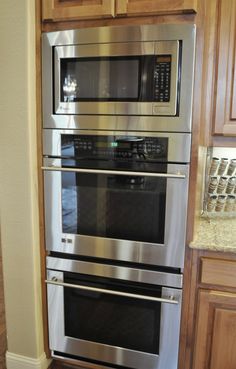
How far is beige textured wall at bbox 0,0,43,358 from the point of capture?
149 centimetres

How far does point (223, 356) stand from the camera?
150 cm

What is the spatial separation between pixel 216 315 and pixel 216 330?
76 millimetres

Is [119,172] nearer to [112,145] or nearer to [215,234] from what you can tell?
[112,145]

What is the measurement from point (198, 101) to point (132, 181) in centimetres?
46

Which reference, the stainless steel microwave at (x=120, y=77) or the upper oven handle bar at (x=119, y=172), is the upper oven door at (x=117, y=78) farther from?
the upper oven handle bar at (x=119, y=172)

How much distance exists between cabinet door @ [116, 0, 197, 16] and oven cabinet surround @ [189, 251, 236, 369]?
1071 millimetres

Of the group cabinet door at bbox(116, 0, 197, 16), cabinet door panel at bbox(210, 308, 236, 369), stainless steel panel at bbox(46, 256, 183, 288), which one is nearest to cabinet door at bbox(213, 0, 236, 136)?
cabinet door at bbox(116, 0, 197, 16)

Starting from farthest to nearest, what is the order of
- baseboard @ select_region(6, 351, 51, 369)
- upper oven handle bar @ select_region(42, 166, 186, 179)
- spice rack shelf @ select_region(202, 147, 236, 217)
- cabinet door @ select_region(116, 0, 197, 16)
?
1. spice rack shelf @ select_region(202, 147, 236, 217)
2. baseboard @ select_region(6, 351, 51, 369)
3. upper oven handle bar @ select_region(42, 166, 186, 179)
4. cabinet door @ select_region(116, 0, 197, 16)

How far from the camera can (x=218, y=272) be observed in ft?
4.76

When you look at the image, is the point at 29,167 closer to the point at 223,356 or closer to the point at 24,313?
the point at 24,313

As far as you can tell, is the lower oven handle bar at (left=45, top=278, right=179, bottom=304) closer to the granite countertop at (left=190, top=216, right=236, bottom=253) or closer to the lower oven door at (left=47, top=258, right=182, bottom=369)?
the lower oven door at (left=47, top=258, right=182, bottom=369)

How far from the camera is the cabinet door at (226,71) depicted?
146cm

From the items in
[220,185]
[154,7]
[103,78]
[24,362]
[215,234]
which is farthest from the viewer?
[220,185]

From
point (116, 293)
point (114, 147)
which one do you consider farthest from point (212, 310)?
point (114, 147)
